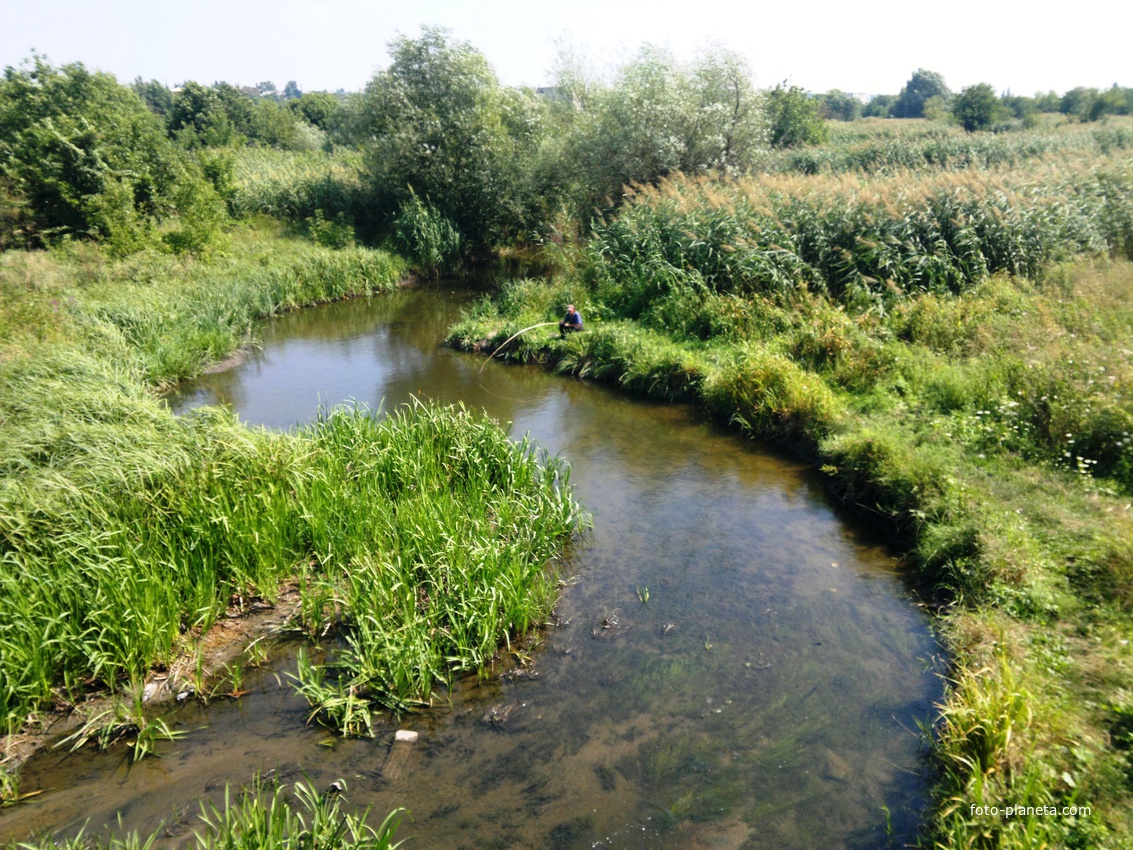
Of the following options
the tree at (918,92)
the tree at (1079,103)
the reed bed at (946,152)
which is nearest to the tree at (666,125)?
the reed bed at (946,152)

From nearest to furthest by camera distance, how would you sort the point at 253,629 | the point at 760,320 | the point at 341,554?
the point at 253,629, the point at 341,554, the point at 760,320

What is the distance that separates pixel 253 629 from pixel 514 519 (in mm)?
2745

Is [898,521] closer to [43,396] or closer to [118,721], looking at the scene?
[118,721]

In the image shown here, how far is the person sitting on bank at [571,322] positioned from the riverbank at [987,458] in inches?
10.8

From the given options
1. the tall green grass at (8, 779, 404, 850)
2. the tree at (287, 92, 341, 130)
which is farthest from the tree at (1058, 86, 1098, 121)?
the tall green grass at (8, 779, 404, 850)

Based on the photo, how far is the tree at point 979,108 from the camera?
43.7 metres

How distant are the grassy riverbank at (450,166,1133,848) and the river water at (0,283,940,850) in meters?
0.54

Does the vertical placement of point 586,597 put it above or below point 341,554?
below

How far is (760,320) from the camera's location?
1237cm

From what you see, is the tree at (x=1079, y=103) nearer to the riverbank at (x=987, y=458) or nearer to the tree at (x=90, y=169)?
the riverbank at (x=987, y=458)

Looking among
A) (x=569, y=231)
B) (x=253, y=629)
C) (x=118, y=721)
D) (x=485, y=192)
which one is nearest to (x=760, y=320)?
(x=253, y=629)

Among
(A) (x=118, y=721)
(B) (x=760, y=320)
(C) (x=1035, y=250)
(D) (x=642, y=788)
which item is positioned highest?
(C) (x=1035, y=250)

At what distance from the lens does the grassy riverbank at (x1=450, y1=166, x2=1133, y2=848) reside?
14.5 feet

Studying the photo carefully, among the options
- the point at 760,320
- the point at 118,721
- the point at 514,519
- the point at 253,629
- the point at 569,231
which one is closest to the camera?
the point at 118,721
